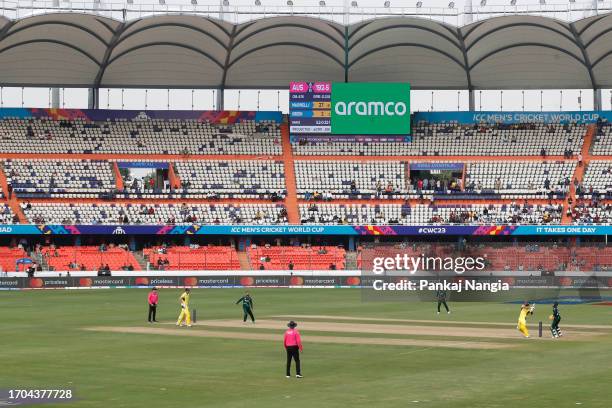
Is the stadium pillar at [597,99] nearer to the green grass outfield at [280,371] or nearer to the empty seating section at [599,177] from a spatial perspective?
the empty seating section at [599,177]

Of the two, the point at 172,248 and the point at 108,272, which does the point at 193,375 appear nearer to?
the point at 108,272

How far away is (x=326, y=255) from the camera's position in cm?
8769

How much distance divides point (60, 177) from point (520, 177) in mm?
42743

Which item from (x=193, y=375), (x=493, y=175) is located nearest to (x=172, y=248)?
(x=493, y=175)

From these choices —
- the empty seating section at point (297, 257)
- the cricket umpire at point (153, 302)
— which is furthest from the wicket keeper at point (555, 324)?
the empty seating section at point (297, 257)

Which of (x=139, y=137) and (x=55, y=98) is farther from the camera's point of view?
(x=55, y=98)

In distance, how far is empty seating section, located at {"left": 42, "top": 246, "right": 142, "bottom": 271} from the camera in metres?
83.4

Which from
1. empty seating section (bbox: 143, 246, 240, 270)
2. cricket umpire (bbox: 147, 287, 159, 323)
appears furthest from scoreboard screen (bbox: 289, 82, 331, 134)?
cricket umpire (bbox: 147, 287, 159, 323)

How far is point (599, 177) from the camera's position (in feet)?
309

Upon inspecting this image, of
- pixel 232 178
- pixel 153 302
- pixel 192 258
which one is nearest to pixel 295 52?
pixel 232 178

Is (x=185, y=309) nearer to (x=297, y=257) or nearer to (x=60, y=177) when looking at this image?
(x=297, y=257)

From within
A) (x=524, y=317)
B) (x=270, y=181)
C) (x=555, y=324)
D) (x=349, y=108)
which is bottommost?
(x=555, y=324)

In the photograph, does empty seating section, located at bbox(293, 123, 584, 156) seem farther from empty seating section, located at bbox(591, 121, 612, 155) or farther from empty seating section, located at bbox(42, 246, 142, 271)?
empty seating section, located at bbox(42, 246, 142, 271)

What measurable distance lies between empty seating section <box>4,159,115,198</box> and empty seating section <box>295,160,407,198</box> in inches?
715
